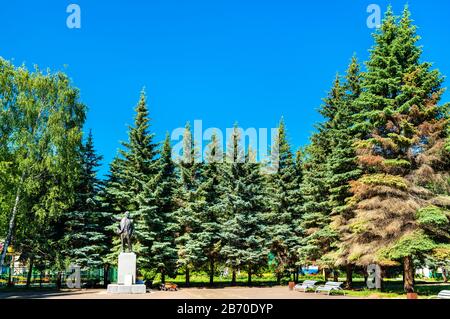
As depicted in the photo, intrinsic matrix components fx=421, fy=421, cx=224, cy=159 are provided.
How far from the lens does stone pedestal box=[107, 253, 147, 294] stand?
22.0m

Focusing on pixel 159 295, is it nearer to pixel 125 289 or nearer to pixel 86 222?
pixel 125 289

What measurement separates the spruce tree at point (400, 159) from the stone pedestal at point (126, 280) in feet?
38.3

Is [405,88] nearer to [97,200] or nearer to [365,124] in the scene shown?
[365,124]

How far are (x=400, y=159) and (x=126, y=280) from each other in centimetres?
1617

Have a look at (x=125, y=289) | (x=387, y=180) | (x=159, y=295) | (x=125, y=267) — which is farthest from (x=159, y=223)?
(x=387, y=180)

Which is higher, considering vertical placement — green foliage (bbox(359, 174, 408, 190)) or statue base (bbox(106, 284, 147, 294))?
green foliage (bbox(359, 174, 408, 190))

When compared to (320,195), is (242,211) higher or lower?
lower

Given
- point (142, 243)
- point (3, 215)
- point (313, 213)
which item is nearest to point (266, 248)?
point (313, 213)

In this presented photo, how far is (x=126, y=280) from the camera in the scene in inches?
893

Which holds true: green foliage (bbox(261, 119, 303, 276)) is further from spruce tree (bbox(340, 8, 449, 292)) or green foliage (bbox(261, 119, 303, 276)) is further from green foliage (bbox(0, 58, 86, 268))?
green foliage (bbox(0, 58, 86, 268))

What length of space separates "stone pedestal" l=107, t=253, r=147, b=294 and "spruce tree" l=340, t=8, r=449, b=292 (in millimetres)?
11685

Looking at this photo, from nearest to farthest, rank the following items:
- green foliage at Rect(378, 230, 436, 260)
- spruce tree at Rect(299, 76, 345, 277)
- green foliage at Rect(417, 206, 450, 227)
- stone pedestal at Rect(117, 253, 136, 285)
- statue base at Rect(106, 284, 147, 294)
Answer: green foliage at Rect(417, 206, 450, 227), green foliage at Rect(378, 230, 436, 260), statue base at Rect(106, 284, 147, 294), stone pedestal at Rect(117, 253, 136, 285), spruce tree at Rect(299, 76, 345, 277)

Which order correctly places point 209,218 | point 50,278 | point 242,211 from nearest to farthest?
point 209,218
point 242,211
point 50,278

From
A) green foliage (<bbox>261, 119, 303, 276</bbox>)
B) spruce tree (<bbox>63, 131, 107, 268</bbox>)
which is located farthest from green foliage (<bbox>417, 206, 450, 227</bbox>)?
spruce tree (<bbox>63, 131, 107, 268</bbox>)
